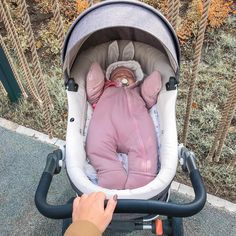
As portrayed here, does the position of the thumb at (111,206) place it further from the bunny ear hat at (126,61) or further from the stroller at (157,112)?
the bunny ear hat at (126,61)

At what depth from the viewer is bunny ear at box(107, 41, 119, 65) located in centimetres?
188

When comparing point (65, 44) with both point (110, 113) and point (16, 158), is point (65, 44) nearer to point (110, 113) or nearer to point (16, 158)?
point (110, 113)

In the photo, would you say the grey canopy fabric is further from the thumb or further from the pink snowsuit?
the thumb

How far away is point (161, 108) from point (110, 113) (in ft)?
0.86

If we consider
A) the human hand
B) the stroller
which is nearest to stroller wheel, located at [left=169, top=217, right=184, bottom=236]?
the stroller

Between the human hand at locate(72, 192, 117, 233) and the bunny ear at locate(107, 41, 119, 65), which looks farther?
the bunny ear at locate(107, 41, 119, 65)

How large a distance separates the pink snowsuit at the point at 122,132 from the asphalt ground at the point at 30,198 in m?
0.45

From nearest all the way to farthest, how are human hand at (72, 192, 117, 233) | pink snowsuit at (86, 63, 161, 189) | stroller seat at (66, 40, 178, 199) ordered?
human hand at (72, 192, 117, 233) < stroller seat at (66, 40, 178, 199) < pink snowsuit at (86, 63, 161, 189)

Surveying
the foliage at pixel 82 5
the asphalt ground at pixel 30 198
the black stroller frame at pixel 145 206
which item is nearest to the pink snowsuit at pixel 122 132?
the black stroller frame at pixel 145 206

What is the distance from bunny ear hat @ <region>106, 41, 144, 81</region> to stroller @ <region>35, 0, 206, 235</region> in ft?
0.09

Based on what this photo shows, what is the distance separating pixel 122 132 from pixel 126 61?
1.33 ft

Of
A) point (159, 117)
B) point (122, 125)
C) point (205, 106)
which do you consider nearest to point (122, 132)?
point (122, 125)

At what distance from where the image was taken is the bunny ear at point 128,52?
1878mm

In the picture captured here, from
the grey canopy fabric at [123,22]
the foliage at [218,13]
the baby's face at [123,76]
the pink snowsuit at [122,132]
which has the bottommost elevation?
the foliage at [218,13]
